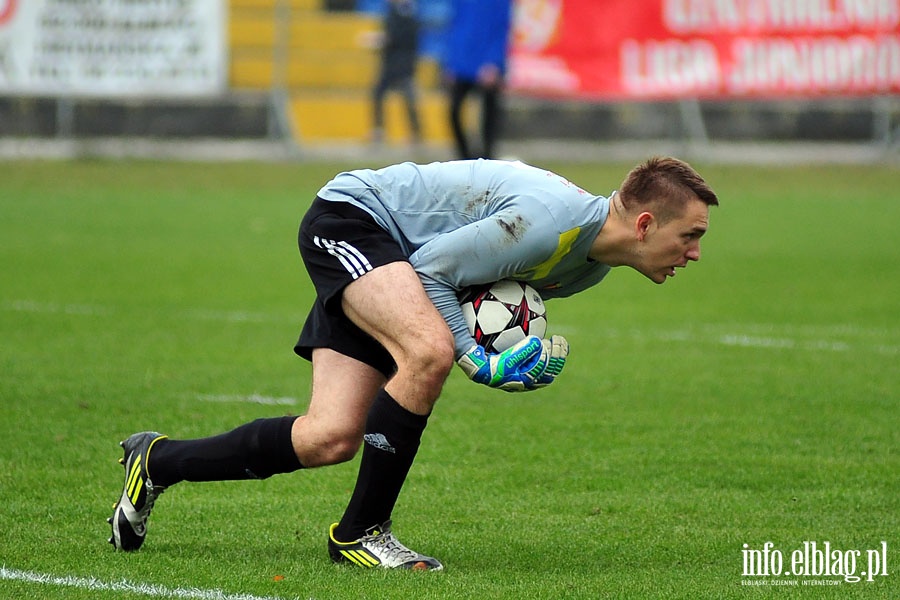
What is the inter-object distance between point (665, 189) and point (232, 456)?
5.60ft

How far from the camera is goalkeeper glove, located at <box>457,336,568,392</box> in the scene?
4.56 meters

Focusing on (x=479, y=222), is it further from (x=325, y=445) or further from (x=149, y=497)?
(x=149, y=497)

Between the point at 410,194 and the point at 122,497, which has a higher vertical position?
the point at 410,194

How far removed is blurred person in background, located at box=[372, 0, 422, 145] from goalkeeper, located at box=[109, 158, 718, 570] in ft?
54.1

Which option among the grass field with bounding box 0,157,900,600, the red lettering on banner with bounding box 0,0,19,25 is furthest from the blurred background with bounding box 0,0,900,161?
the grass field with bounding box 0,157,900,600

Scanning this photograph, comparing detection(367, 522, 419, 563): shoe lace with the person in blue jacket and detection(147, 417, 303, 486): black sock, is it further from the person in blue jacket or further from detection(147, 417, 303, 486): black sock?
the person in blue jacket

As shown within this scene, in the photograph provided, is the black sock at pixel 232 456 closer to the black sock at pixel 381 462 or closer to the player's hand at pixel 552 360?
the black sock at pixel 381 462

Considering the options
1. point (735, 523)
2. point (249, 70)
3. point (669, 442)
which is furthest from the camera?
point (249, 70)

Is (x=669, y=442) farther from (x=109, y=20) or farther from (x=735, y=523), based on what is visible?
(x=109, y=20)

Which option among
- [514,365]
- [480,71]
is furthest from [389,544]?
[480,71]

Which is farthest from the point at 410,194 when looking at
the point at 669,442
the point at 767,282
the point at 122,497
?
the point at 767,282

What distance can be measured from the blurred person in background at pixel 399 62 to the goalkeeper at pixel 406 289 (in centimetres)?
1649

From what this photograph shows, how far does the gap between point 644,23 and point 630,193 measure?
17.1m

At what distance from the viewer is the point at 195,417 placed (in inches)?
274
